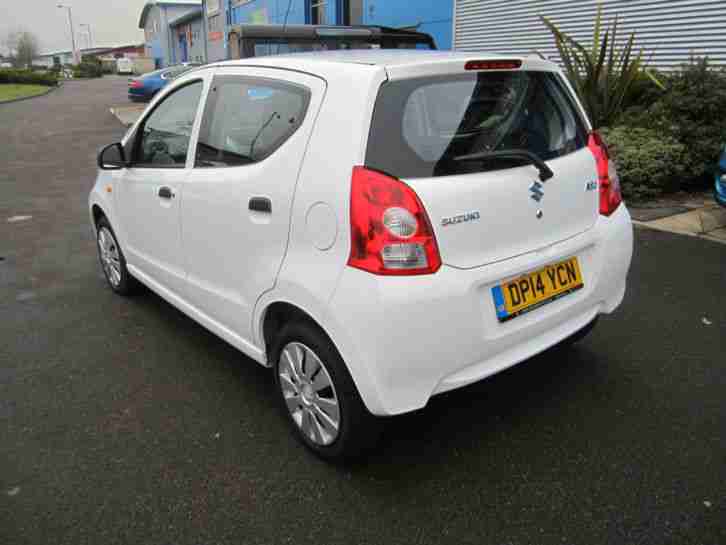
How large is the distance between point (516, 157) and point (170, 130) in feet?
6.87

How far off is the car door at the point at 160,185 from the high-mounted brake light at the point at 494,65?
1.48m

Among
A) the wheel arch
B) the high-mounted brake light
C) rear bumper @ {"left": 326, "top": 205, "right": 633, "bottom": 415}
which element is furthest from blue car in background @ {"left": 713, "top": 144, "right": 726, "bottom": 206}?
the wheel arch

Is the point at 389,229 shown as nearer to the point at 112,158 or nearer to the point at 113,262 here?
the point at 112,158

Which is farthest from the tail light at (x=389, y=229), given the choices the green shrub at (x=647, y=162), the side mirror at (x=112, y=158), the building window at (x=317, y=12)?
the building window at (x=317, y=12)

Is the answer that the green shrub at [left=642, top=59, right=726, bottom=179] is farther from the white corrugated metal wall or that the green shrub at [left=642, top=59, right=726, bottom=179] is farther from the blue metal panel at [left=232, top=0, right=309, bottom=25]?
the blue metal panel at [left=232, top=0, right=309, bottom=25]

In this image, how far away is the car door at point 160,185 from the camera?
10.8 ft

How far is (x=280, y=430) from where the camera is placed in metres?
2.86

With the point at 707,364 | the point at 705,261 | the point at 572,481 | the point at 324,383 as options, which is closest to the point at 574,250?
the point at 572,481

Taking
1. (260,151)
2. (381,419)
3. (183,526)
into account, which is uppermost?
(260,151)

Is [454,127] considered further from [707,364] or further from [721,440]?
[707,364]

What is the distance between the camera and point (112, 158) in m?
3.84

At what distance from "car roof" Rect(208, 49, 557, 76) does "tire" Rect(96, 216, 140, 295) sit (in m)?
2.01

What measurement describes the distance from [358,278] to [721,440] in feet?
5.97

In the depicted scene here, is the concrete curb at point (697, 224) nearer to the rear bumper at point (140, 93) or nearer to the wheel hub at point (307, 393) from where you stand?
the wheel hub at point (307, 393)
